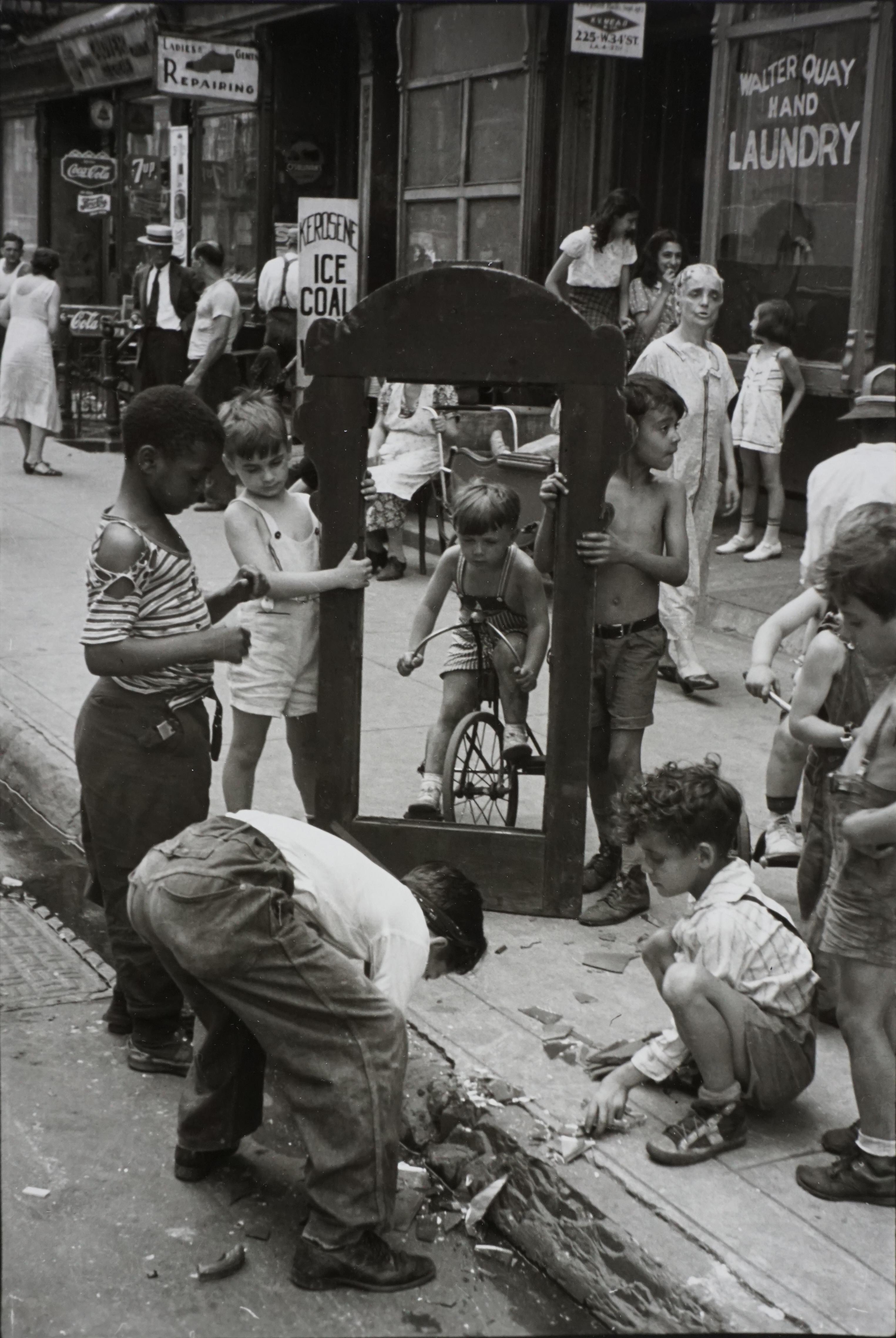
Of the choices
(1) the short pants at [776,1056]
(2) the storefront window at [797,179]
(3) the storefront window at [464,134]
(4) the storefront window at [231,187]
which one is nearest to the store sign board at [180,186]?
(4) the storefront window at [231,187]

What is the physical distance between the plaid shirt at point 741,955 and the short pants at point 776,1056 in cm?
3

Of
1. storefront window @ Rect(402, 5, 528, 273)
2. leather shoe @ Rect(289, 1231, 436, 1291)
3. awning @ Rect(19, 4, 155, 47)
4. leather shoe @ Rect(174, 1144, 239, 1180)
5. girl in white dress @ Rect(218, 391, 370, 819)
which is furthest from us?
awning @ Rect(19, 4, 155, 47)

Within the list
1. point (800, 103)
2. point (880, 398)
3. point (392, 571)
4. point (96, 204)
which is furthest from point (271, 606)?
point (96, 204)

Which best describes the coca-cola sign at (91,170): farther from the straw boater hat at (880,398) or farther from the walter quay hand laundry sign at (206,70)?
the straw boater hat at (880,398)

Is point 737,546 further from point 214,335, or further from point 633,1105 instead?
point 633,1105

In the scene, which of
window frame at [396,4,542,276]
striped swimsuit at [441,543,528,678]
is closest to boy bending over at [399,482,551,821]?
striped swimsuit at [441,543,528,678]

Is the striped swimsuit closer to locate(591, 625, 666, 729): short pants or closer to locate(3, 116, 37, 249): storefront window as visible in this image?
locate(591, 625, 666, 729): short pants

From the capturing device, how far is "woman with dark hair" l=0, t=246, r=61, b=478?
551 inches

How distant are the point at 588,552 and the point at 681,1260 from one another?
214 cm

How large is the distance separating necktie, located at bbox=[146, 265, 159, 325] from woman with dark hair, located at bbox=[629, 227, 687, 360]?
17.9ft

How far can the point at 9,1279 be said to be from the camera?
3.27m

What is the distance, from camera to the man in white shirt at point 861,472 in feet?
16.1

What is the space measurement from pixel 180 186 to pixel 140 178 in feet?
13.9

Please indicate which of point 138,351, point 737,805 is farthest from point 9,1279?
point 138,351
